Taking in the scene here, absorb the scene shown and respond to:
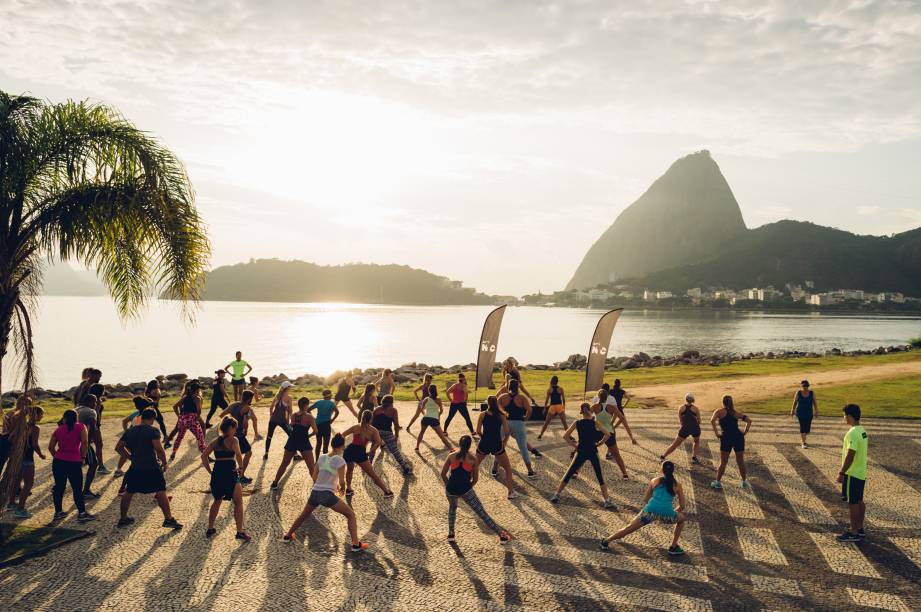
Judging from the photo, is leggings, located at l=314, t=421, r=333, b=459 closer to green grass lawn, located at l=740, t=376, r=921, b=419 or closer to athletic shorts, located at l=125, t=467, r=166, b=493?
athletic shorts, located at l=125, t=467, r=166, b=493

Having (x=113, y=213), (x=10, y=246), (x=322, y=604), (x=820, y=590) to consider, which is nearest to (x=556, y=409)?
(x=820, y=590)

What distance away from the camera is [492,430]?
1153cm

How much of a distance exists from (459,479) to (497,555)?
1.28 metres

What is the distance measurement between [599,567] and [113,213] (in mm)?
9440

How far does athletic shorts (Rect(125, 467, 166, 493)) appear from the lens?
9.74 m

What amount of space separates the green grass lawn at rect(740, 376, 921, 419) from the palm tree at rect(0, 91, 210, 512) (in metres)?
21.1

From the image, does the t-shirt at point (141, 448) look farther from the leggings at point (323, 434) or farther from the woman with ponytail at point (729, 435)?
the woman with ponytail at point (729, 435)

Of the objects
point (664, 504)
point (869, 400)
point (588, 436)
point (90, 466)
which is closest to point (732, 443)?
point (588, 436)

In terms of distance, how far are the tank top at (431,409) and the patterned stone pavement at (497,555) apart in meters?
2.21

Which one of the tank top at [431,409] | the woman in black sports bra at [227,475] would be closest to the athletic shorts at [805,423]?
the tank top at [431,409]

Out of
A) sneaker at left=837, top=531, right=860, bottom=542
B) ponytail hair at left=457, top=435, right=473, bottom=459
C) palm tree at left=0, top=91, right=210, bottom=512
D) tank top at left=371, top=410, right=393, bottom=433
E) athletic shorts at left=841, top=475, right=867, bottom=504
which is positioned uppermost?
palm tree at left=0, top=91, right=210, bottom=512

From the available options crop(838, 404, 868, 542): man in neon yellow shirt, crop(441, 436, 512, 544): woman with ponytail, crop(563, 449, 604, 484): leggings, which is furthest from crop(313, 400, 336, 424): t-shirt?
crop(838, 404, 868, 542): man in neon yellow shirt

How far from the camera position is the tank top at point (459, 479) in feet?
30.3

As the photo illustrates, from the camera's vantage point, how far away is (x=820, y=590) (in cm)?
783
